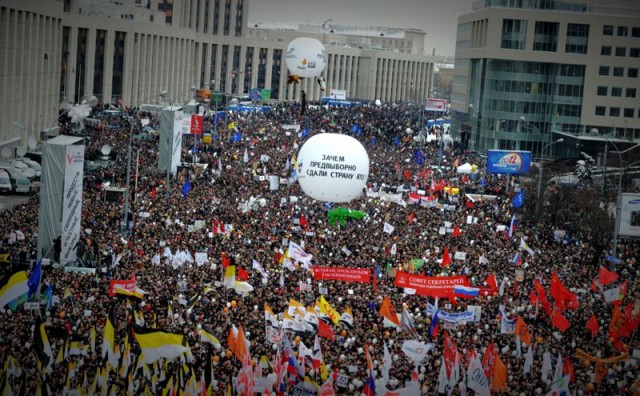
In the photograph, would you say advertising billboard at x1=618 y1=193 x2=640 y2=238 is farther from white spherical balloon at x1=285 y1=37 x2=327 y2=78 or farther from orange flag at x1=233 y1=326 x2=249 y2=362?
white spherical balloon at x1=285 y1=37 x2=327 y2=78

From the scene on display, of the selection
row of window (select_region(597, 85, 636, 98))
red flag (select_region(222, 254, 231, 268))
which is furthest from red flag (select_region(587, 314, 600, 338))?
row of window (select_region(597, 85, 636, 98))

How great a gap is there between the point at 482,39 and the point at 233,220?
139 ft

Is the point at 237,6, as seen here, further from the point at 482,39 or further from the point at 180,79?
the point at 482,39

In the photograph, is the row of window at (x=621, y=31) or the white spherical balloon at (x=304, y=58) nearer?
the row of window at (x=621, y=31)

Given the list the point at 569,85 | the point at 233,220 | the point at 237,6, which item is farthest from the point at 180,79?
the point at 233,220

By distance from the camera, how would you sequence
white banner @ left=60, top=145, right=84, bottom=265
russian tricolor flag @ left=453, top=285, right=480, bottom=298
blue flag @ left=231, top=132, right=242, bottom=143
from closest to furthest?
russian tricolor flag @ left=453, top=285, right=480, bottom=298
white banner @ left=60, top=145, right=84, bottom=265
blue flag @ left=231, top=132, right=242, bottom=143

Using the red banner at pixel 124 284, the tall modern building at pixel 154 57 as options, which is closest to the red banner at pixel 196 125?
the tall modern building at pixel 154 57

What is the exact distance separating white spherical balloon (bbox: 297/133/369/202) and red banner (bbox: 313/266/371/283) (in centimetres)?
570

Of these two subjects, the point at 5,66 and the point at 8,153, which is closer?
the point at 8,153

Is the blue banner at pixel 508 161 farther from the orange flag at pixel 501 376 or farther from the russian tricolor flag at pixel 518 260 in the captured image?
the orange flag at pixel 501 376

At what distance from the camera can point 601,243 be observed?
35188 mm

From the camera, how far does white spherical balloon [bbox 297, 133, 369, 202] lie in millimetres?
30734

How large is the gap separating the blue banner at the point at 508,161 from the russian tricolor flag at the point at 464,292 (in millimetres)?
21054

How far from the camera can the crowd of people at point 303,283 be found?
1806 cm
